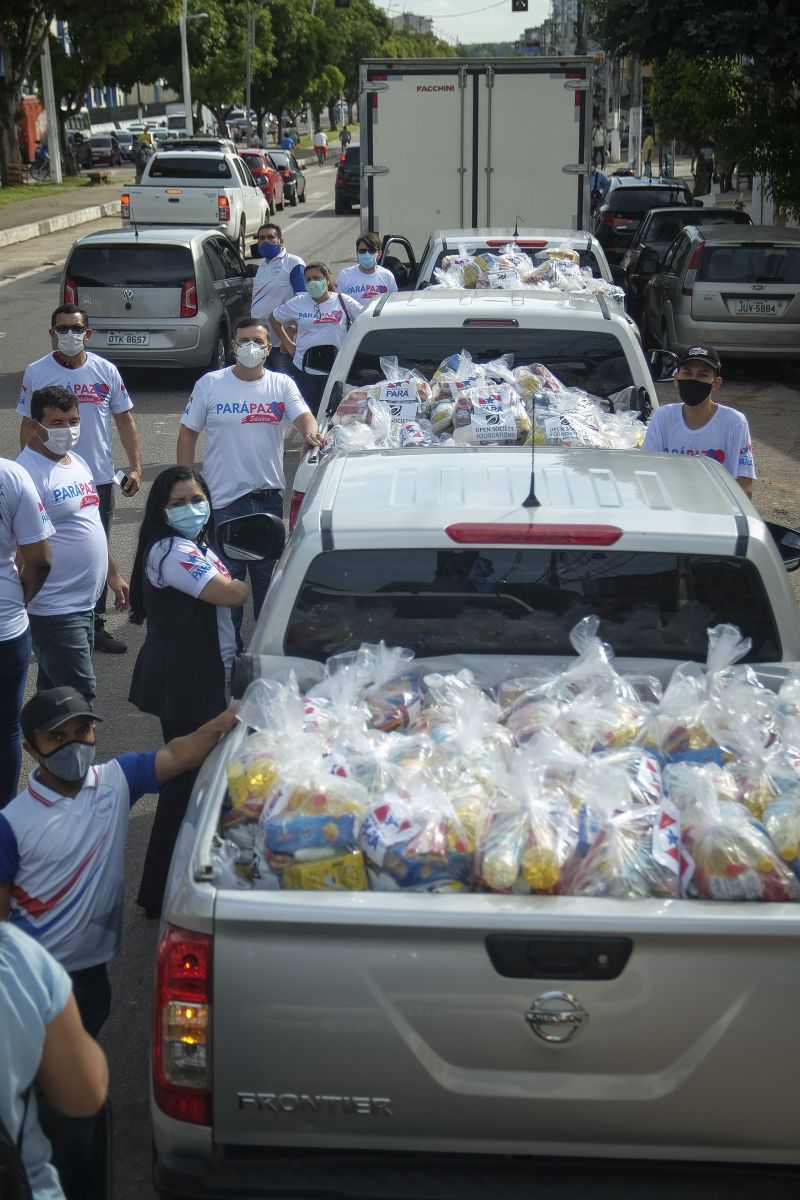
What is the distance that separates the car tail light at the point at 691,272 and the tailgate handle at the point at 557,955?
44.3ft

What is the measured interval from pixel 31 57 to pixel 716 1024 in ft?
141

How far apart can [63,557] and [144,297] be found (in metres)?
9.10

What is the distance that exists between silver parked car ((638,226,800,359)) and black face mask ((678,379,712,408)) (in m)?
8.87

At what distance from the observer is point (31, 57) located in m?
41.2

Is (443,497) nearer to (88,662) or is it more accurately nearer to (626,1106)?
(626,1106)

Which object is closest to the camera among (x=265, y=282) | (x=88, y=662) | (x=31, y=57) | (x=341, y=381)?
(x=88, y=662)

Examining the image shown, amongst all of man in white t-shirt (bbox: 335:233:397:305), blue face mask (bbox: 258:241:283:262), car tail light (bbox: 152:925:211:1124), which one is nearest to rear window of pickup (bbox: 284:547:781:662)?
car tail light (bbox: 152:925:211:1124)

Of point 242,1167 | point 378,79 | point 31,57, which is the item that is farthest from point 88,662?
point 31,57

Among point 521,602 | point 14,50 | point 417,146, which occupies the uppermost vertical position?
point 14,50

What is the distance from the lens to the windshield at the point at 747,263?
608 inches

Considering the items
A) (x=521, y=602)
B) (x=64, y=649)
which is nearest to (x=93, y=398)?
(x=64, y=649)

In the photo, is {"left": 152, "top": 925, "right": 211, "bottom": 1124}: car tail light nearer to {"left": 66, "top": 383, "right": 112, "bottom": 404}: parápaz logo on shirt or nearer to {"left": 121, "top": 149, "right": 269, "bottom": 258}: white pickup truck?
{"left": 66, "top": 383, "right": 112, "bottom": 404}: parápaz logo on shirt

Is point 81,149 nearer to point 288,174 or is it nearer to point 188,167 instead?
point 288,174

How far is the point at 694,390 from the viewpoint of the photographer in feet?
22.5
